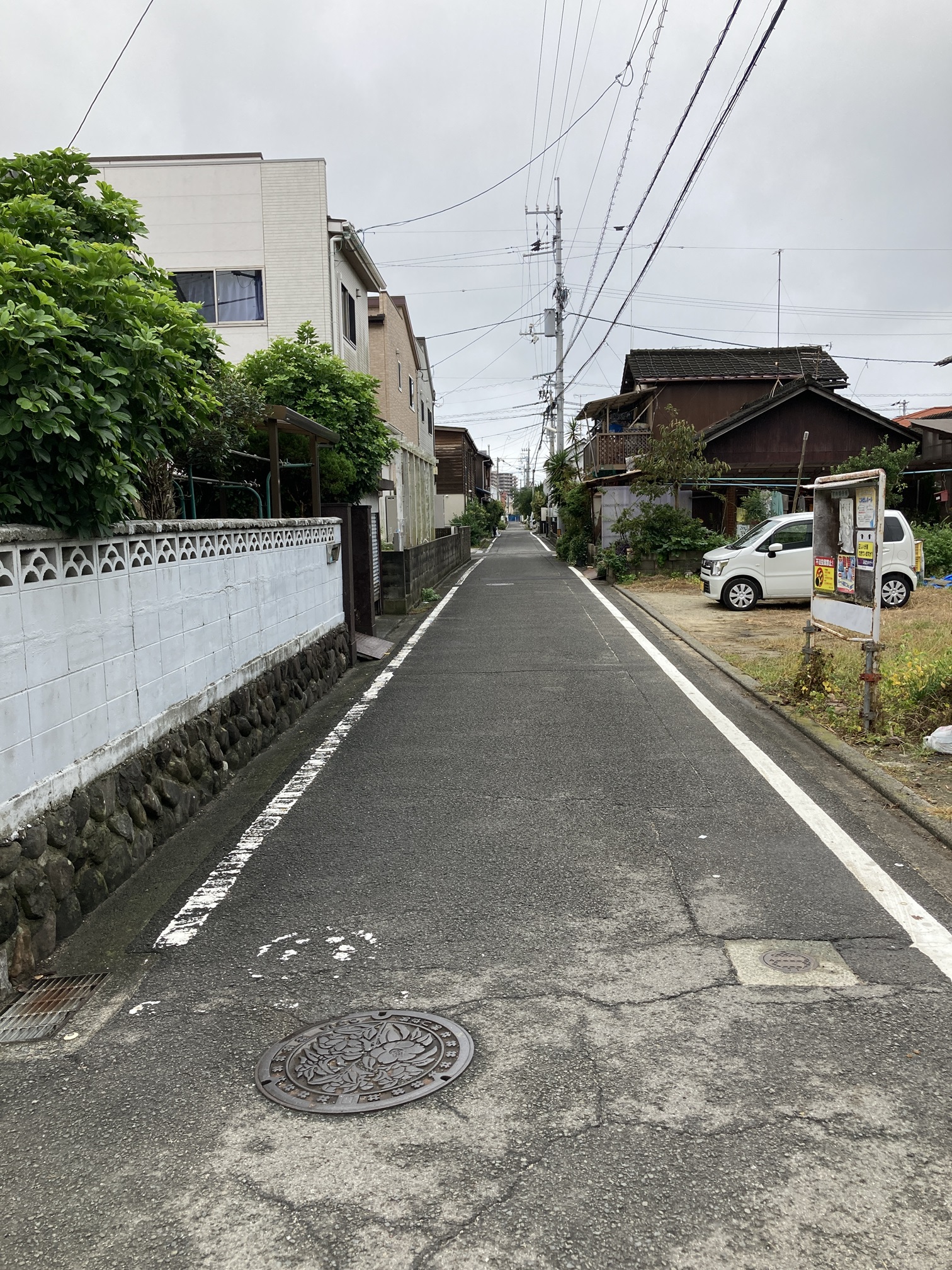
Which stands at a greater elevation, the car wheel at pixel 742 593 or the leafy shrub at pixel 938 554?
the leafy shrub at pixel 938 554

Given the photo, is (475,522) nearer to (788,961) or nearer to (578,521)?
(578,521)

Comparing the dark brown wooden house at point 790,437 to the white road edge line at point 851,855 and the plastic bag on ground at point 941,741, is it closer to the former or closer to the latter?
the white road edge line at point 851,855

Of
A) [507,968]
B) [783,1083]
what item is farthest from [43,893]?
[783,1083]

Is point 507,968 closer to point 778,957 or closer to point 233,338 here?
point 778,957

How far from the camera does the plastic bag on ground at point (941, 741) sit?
21.4 feet

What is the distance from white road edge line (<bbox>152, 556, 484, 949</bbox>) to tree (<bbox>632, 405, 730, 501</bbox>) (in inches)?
650

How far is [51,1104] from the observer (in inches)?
116

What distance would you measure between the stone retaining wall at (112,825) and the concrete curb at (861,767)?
167 inches

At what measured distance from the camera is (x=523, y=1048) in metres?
3.16

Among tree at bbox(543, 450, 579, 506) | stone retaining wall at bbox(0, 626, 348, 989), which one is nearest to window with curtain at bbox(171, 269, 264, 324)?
stone retaining wall at bbox(0, 626, 348, 989)

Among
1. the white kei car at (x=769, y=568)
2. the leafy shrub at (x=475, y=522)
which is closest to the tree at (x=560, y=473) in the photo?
the leafy shrub at (x=475, y=522)

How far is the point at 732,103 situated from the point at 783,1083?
35.3ft

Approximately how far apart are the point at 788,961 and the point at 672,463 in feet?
71.1

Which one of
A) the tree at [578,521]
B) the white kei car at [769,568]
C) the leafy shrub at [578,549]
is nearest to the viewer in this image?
the white kei car at [769,568]
